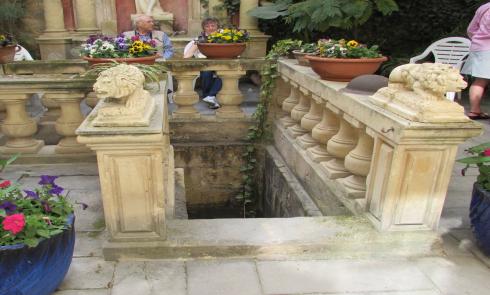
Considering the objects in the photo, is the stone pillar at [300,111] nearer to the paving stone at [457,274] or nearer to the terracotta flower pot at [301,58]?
the terracotta flower pot at [301,58]

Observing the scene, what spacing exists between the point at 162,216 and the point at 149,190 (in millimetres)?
181

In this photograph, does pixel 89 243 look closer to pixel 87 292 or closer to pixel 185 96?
pixel 87 292

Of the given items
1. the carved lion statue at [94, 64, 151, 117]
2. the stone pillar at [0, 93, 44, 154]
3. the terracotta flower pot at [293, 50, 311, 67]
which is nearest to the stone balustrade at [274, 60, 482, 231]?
the terracotta flower pot at [293, 50, 311, 67]

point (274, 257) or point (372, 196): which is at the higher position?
point (372, 196)

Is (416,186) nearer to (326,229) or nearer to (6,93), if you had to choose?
(326,229)

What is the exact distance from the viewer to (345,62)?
3295 mm

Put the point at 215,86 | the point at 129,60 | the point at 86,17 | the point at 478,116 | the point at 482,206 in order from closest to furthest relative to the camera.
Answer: the point at 482,206 < the point at 129,60 < the point at 478,116 < the point at 215,86 < the point at 86,17

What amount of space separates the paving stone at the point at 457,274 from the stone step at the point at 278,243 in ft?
0.30

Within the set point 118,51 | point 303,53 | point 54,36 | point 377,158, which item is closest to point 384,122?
point 377,158

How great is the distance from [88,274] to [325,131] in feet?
7.01

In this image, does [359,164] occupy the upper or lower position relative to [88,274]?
upper

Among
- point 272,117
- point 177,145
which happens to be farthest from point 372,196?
point 177,145

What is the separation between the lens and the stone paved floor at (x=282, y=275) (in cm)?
233

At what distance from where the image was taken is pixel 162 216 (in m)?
2.53
